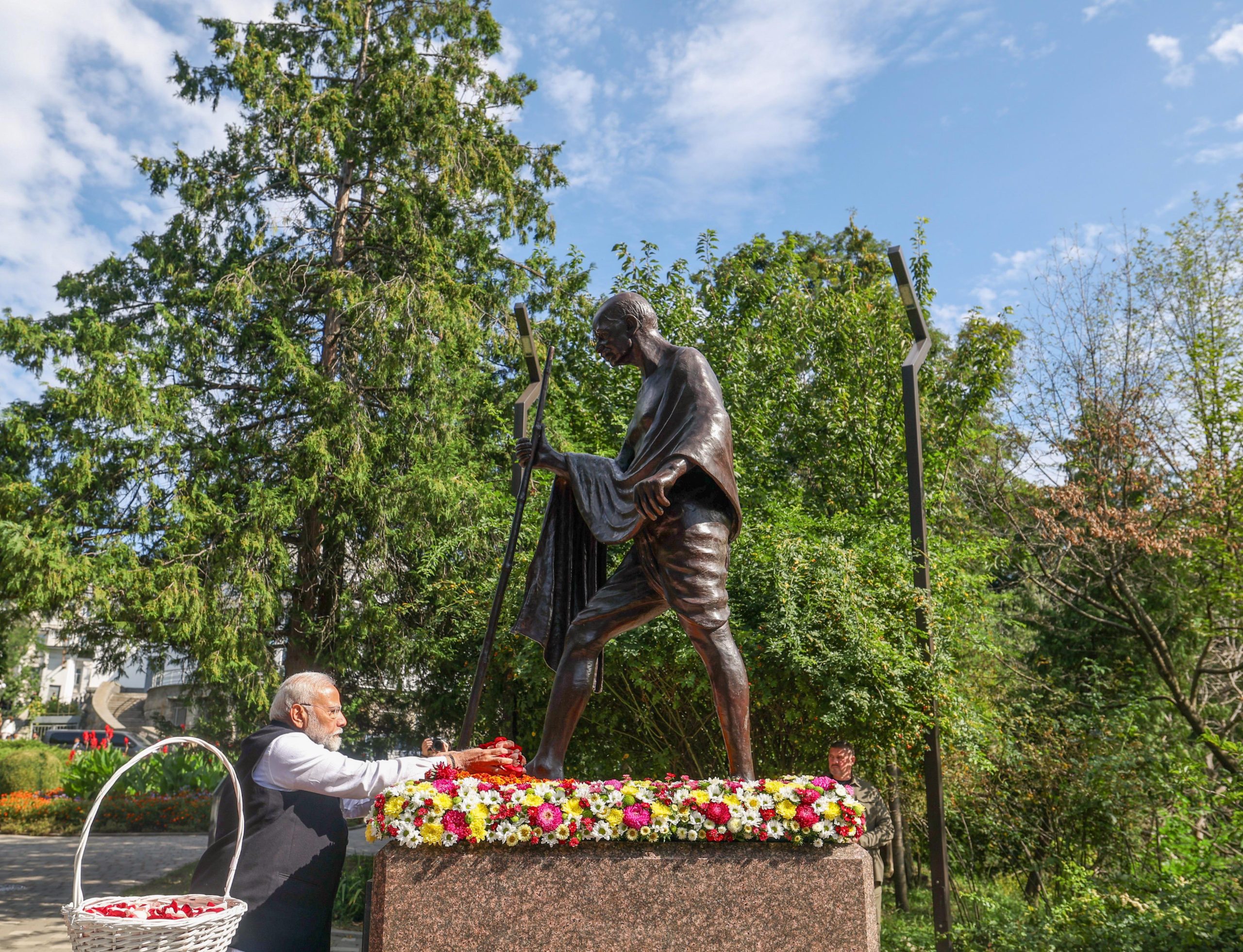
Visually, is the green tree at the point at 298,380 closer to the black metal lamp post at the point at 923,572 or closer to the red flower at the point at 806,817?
the black metal lamp post at the point at 923,572

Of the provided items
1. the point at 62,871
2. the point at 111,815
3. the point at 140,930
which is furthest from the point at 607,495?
the point at 111,815

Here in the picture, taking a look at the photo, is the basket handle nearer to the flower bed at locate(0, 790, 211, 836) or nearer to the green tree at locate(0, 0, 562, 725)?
the green tree at locate(0, 0, 562, 725)

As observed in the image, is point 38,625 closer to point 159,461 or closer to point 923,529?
point 159,461

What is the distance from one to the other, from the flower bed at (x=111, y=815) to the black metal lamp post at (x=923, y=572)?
48.8ft

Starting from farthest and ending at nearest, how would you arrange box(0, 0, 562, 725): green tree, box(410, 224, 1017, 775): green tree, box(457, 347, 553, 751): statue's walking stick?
1. box(0, 0, 562, 725): green tree
2. box(410, 224, 1017, 775): green tree
3. box(457, 347, 553, 751): statue's walking stick

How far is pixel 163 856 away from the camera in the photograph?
14.6 m

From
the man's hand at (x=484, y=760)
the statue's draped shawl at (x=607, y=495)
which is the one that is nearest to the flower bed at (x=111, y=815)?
the statue's draped shawl at (x=607, y=495)

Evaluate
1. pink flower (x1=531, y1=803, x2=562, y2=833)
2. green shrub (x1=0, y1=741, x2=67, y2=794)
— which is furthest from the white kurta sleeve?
green shrub (x1=0, y1=741, x2=67, y2=794)

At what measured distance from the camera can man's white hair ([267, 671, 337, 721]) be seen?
337cm

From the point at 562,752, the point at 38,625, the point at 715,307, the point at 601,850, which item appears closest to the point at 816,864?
the point at 601,850

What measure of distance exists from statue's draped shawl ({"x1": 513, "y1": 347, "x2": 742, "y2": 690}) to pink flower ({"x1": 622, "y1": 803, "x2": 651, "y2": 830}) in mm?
919

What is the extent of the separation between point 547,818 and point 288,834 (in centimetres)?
86

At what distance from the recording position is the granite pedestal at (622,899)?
10.1 feet

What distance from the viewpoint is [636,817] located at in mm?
3143
